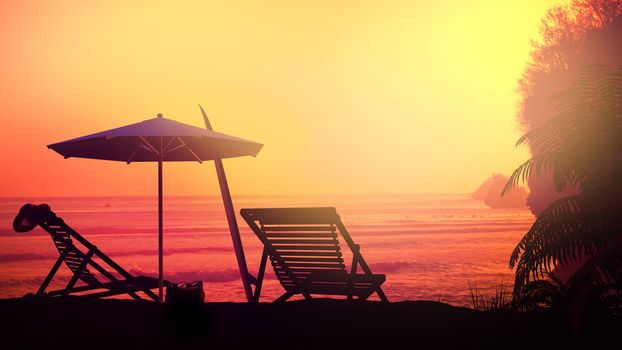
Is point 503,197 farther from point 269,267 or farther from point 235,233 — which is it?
point 235,233

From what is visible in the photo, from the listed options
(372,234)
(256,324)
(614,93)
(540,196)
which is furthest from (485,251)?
(256,324)

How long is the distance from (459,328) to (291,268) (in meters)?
2.04

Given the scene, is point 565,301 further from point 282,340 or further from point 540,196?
point 540,196

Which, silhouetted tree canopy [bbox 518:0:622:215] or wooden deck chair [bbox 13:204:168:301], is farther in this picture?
silhouetted tree canopy [bbox 518:0:622:215]

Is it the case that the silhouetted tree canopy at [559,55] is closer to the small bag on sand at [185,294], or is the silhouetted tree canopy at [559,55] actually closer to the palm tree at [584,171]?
the palm tree at [584,171]

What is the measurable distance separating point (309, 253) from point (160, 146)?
2.67 meters

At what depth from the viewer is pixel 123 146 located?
23.9 ft

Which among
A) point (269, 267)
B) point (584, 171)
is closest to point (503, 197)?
point (269, 267)

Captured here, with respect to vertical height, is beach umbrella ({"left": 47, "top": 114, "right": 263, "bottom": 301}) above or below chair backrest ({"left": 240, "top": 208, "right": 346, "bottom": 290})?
above

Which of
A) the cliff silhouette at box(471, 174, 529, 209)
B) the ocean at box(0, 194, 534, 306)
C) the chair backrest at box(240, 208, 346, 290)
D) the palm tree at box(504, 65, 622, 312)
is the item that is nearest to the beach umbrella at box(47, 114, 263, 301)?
the chair backrest at box(240, 208, 346, 290)

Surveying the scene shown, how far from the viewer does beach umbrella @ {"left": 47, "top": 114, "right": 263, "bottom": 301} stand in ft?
20.4

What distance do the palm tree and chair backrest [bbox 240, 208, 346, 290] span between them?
2112 mm

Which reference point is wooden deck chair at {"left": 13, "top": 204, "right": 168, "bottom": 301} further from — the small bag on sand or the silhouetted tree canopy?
the silhouetted tree canopy

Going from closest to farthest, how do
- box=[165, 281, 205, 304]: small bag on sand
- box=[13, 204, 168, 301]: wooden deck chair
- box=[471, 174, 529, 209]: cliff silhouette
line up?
1. box=[165, 281, 205, 304]: small bag on sand
2. box=[13, 204, 168, 301]: wooden deck chair
3. box=[471, 174, 529, 209]: cliff silhouette
